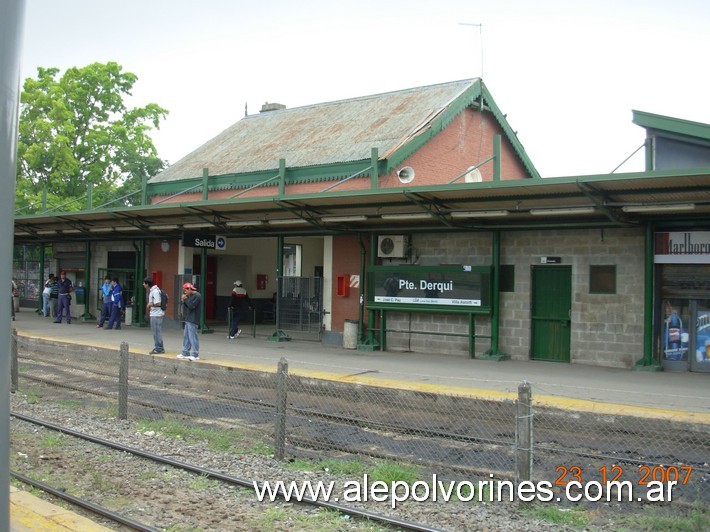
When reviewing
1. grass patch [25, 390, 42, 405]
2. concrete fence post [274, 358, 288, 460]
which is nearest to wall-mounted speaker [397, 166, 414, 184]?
grass patch [25, 390, 42, 405]

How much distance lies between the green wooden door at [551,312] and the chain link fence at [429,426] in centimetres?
653

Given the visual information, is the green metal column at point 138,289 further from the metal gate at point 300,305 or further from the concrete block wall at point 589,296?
the concrete block wall at point 589,296

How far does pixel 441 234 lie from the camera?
16.6 meters

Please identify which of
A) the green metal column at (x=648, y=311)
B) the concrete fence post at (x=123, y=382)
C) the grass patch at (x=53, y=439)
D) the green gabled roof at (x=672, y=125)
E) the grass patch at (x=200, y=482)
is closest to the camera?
the grass patch at (x=200, y=482)

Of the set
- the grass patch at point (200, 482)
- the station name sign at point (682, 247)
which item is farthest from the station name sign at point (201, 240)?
the grass patch at point (200, 482)

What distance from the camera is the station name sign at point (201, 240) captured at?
20.3m

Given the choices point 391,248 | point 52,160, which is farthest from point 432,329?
point 52,160

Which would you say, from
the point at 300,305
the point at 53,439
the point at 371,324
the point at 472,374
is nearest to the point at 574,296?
the point at 472,374

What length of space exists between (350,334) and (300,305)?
1.95 meters

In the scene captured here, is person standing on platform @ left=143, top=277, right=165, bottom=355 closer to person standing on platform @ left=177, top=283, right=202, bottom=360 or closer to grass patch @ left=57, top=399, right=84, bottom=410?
person standing on platform @ left=177, top=283, right=202, bottom=360

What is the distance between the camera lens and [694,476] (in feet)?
22.8

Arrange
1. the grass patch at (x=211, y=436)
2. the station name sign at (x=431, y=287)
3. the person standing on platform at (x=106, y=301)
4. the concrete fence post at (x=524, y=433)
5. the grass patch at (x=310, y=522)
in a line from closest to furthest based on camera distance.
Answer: the grass patch at (x=310, y=522) < the concrete fence post at (x=524, y=433) < the grass patch at (x=211, y=436) < the station name sign at (x=431, y=287) < the person standing on platform at (x=106, y=301)

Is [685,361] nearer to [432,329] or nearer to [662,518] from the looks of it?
[432,329]

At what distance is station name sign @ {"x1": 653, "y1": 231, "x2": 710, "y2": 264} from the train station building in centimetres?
4
